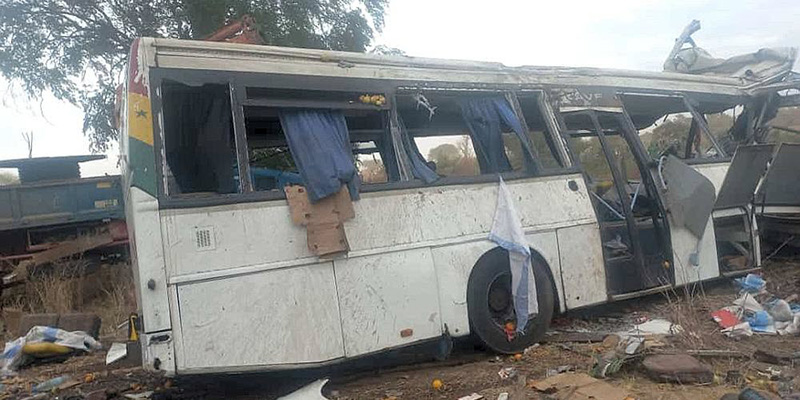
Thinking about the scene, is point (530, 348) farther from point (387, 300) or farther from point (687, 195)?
point (687, 195)

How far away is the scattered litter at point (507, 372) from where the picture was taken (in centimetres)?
451

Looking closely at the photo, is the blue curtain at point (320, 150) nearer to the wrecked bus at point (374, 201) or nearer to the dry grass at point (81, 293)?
the wrecked bus at point (374, 201)

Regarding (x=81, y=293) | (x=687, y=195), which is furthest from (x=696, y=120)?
(x=81, y=293)

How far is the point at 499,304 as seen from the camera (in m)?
5.21

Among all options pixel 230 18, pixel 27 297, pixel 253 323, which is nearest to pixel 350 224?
pixel 253 323

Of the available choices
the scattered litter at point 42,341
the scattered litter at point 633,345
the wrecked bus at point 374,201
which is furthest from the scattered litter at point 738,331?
the scattered litter at point 42,341

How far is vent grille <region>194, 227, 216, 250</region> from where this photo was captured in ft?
12.8

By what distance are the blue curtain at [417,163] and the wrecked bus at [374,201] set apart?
25 millimetres

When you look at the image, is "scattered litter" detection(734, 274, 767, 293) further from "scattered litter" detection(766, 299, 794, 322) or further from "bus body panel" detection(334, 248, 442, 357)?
"bus body panel" detection(334, 248, 442, 357)

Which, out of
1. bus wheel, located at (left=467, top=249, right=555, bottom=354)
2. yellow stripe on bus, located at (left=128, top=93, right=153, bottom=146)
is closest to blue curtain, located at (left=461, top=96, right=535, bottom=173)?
bus wheel, located at (left=467, top=249, right=555, bottom=354)

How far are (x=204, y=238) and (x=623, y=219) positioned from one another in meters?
4.18

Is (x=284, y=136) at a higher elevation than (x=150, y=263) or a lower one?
higher

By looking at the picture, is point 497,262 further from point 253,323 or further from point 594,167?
point 594,167

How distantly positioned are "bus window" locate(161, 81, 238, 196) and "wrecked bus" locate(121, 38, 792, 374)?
2cm
